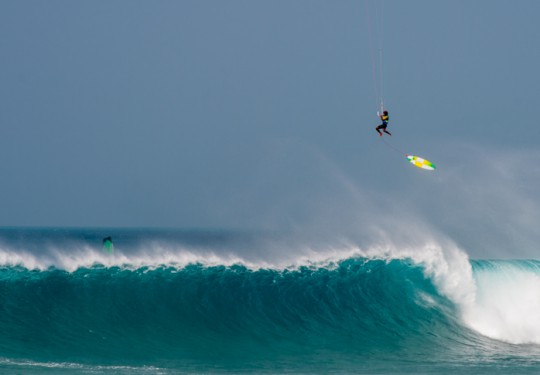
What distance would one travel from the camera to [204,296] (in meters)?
18.3

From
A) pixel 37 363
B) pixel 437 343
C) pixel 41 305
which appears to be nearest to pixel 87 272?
pixel 41 305

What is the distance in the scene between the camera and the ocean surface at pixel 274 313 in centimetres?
1427

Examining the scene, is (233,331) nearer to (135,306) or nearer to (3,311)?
(135,306)

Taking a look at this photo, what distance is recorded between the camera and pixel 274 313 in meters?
17.5

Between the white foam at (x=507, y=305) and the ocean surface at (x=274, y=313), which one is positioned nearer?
the ocean surface at (x=274, y=313)

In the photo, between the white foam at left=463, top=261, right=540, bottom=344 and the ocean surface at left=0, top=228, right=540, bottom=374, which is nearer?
the ocean surface at left=0, top=228, right=540, bottom=374

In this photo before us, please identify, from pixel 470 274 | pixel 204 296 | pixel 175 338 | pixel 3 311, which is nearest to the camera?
pixel 175 338

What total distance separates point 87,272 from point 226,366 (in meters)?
6.76

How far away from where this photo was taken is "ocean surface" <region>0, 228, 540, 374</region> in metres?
14.3

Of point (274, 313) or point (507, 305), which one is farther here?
point (507, 305)

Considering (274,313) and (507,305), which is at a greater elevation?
(507,305)

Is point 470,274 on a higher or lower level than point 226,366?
higher

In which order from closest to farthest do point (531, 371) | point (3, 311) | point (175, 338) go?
point (531, 371) → point (175, 338) → point (3, 311)

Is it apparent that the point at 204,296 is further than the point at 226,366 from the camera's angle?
Yes
